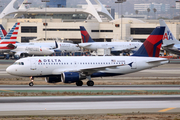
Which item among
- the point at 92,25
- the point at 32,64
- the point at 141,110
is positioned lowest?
the point at 141,110

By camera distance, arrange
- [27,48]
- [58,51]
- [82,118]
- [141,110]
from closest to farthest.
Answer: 1. [82,118]
2. [141,110]
3. [27,48]
4. [58,51]

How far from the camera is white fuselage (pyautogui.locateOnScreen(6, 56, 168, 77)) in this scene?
1491 inches

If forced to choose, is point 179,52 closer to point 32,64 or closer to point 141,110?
point 32,64

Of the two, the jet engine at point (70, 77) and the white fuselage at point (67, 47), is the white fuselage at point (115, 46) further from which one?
the jet engine at point (70, 77)

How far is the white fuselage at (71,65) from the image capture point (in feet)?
124

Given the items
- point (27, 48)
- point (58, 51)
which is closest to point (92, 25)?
point (58, 51)

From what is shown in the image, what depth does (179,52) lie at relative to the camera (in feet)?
255

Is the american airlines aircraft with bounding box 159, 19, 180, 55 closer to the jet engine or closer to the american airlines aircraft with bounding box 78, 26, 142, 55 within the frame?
the american airlines aircraft with bounding box 78, 26, 142, 55

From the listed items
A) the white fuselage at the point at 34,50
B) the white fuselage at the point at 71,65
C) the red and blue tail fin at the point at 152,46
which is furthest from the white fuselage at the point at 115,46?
the white fuselage at the point at 71,65

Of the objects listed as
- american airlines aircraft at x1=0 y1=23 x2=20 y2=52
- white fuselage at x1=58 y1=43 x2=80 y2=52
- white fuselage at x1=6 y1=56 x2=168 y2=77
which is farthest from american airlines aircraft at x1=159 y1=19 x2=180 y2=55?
white fuselage at x1=58 y1=43 x2=80 y2=52

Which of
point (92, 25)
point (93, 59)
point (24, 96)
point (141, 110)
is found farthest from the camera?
point (92, 25)

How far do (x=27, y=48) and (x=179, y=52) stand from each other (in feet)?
148

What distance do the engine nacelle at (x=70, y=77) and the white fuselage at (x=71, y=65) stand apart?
1.13 metres

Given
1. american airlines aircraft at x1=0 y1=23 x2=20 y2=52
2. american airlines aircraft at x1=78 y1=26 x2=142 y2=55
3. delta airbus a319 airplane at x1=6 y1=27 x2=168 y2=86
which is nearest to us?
delta airbus a319 airplane at x1=6 y1=27 x2=168 y2=86
